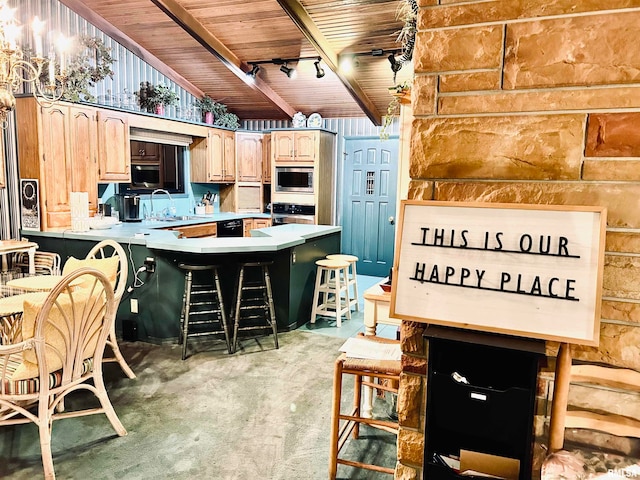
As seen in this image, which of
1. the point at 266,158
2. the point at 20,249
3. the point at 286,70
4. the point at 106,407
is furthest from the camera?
the point at 266,158

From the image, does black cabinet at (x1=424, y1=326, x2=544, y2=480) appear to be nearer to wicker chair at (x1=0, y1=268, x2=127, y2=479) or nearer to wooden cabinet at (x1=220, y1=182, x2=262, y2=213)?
wicker chair at (x1=0, y1=268, x2=127, y2=479)

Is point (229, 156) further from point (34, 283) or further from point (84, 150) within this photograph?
point (34, 283)

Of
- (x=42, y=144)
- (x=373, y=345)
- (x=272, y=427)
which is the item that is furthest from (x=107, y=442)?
(x=42, y=144)

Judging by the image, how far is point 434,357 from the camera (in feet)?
4.02

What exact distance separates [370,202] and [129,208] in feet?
11.3

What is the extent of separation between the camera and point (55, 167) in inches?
177

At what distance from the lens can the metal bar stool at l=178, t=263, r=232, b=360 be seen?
3.63 metres

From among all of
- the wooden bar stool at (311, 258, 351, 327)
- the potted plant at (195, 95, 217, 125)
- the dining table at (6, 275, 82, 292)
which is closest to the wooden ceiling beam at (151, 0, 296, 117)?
the potted plant at (195, 95, 217, 125)

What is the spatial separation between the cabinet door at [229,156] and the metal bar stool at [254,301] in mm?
3132

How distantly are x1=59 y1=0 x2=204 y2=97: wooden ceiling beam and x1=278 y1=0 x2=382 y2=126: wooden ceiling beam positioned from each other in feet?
8.21

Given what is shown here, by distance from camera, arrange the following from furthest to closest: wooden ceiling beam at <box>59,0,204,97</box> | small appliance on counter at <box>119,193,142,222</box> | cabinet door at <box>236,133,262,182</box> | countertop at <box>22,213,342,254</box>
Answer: cabinet door at <box>236,133,262,182</box> → small appliance on counter at <box>119,193,142,222</box> → wooden ceiling beam at <box>59,0,204,97</box> → countertop at <box>22,213,342,254</box>

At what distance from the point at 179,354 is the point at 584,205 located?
11.0 ft

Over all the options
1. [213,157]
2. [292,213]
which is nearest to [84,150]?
[213,157]

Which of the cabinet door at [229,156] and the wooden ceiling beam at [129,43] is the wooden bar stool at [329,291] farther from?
the wooden ceiling beam at [129,43]
